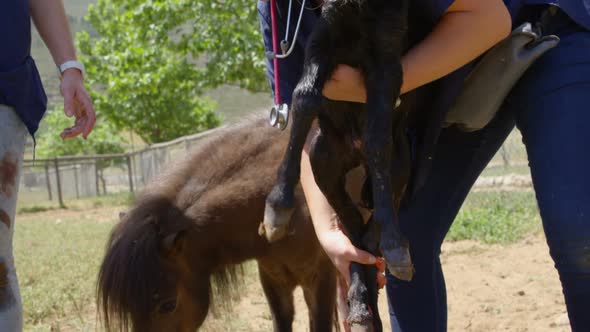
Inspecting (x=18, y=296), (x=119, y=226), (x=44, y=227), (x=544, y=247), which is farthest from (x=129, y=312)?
(x=44, y=227)

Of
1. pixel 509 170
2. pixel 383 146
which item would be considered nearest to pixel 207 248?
pixel 383 146

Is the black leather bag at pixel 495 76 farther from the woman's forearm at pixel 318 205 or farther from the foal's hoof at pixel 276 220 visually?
the foal's hoof at pixel 276 220

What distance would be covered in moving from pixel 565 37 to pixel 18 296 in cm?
165

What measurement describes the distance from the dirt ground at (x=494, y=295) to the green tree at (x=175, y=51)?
18.7 feet

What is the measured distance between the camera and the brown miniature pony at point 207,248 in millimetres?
3211

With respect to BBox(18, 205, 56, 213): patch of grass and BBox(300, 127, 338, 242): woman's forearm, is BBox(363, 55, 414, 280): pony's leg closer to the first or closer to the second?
BBox(300, 127, 338, 242): woman's forearm

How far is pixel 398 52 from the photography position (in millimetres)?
1588

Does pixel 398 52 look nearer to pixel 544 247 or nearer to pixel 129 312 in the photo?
pixel 129 312

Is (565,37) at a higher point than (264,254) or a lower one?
higher

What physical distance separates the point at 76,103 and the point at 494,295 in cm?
361

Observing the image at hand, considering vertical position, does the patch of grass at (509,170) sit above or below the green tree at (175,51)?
below

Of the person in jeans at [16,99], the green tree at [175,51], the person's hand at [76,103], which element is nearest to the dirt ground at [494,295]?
the person's hand at [76,103]

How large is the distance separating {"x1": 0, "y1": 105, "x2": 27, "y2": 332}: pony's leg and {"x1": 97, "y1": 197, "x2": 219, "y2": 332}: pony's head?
1331 mm

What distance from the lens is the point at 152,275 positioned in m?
3.24
